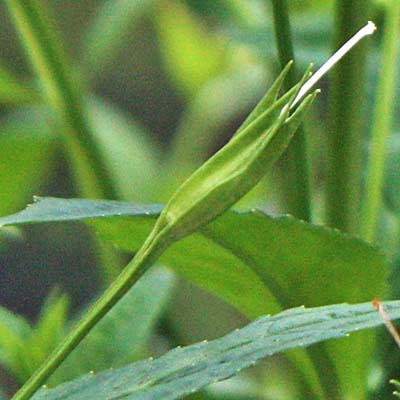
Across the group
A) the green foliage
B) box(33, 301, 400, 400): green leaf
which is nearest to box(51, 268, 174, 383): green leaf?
the green foliage

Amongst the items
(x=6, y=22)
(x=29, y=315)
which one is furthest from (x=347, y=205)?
(x=6, y=22)

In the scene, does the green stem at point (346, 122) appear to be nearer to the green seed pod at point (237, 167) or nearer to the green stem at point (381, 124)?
the green stem at point (381, 124)

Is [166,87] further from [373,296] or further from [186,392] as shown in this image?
[186,392]

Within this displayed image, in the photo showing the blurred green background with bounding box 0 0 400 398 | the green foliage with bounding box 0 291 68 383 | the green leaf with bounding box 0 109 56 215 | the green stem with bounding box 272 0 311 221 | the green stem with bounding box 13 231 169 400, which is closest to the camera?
the green stem with bounding box 13 231 169 400

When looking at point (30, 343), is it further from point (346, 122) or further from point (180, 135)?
point (180, 135)

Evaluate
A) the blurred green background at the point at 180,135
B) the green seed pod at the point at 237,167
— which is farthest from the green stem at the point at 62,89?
the green seed pod at the point at 237,167

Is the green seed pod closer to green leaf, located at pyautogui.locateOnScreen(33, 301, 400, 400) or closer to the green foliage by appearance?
green leaf, located at pyautogui.locateOnScreen(33, 301, 400, 400)
